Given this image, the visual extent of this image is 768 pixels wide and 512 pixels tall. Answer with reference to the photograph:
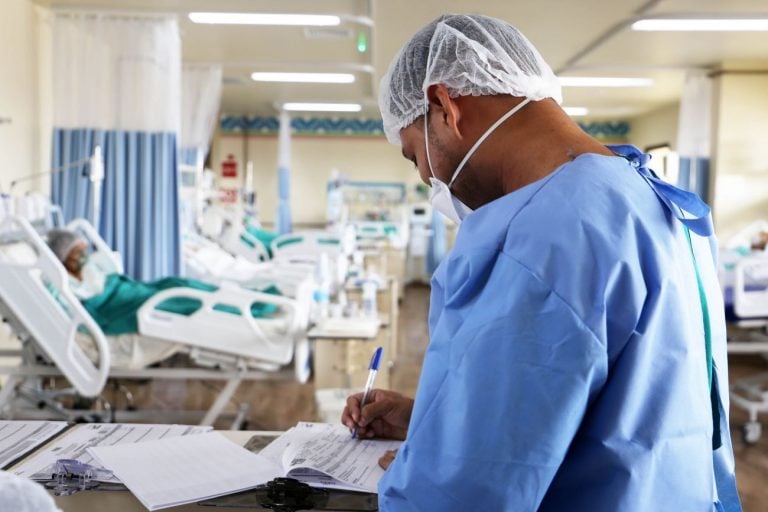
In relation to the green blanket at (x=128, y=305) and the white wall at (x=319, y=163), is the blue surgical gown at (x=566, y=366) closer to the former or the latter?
the green blanket at (x=128, y=305)

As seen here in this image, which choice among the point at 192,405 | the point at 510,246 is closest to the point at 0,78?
the point at 192,405

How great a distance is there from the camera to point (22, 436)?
1.40 metres

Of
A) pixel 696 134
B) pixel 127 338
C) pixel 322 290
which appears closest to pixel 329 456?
pixel 127 338

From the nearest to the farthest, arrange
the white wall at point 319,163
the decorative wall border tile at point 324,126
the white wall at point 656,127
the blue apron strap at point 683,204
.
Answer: the blue apron strap at point 683,204, the white wall at point 656,127, the decorative wall border tile at point 324,126, the white wall at point 319,163

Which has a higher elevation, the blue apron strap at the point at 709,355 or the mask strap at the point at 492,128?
the mask strap at the point at 492,128

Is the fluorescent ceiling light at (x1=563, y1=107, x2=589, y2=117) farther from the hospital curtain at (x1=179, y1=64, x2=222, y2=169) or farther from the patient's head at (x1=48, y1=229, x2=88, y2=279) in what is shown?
the patient's head at (x1=48, y1=229, x2=88, y2=279)

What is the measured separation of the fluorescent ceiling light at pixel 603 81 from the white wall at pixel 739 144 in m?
0.99

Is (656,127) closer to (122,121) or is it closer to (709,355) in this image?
(122,121)

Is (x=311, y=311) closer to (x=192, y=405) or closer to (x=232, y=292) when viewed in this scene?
(x=232, y=292)

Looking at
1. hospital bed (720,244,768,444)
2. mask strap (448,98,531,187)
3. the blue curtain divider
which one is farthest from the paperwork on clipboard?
the blue curtain divider

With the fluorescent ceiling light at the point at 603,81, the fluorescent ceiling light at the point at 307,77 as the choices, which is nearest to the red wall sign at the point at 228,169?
the fluorescent ceiling light at the point at 307,77

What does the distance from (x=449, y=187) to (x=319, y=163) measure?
10.9m

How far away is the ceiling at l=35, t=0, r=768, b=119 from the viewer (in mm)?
5141

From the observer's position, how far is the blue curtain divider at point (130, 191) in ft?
16.7
